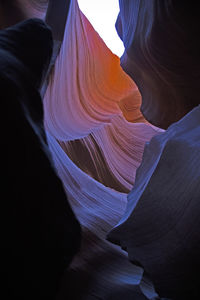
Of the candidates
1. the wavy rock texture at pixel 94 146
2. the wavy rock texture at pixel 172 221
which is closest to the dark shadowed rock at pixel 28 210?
the wavy rock texture at pixel 172 221

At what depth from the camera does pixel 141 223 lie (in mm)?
1119

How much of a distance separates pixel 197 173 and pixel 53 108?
7.70ft

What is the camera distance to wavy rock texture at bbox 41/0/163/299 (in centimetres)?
127

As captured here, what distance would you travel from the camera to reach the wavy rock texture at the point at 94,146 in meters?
1.27

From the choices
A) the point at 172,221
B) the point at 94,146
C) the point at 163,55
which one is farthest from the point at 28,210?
the point at 94,146

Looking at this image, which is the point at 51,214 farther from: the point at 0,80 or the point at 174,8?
the point at 174,8

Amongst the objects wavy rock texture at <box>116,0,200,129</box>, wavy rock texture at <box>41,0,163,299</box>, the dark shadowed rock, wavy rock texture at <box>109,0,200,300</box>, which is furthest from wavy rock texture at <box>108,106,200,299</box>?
wavy rock texture at <box>116,0,200,129</box>

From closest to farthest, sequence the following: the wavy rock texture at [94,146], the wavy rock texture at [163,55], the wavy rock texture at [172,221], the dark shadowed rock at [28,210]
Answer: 1. the dark shadowed rock at [28,210]
2. the wavy rock texture at [172,221]
3. the wavy rock texture at [94,146]
4. the wavy rock texture at [163,55]

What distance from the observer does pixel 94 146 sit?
3.05 meters

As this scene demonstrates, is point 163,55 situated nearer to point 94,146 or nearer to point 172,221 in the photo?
point 172,221

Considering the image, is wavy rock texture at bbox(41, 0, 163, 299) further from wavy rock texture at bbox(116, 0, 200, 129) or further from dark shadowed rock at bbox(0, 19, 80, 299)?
wavy rock texture at bbox(116, 0, 200, 129)

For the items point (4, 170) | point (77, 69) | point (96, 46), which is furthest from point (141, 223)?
point (96, 46)

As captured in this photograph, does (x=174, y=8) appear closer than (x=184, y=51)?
Yes

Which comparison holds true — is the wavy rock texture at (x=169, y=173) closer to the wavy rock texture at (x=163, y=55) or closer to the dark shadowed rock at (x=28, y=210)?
the wavy rock texture at (x=163, y=55)
